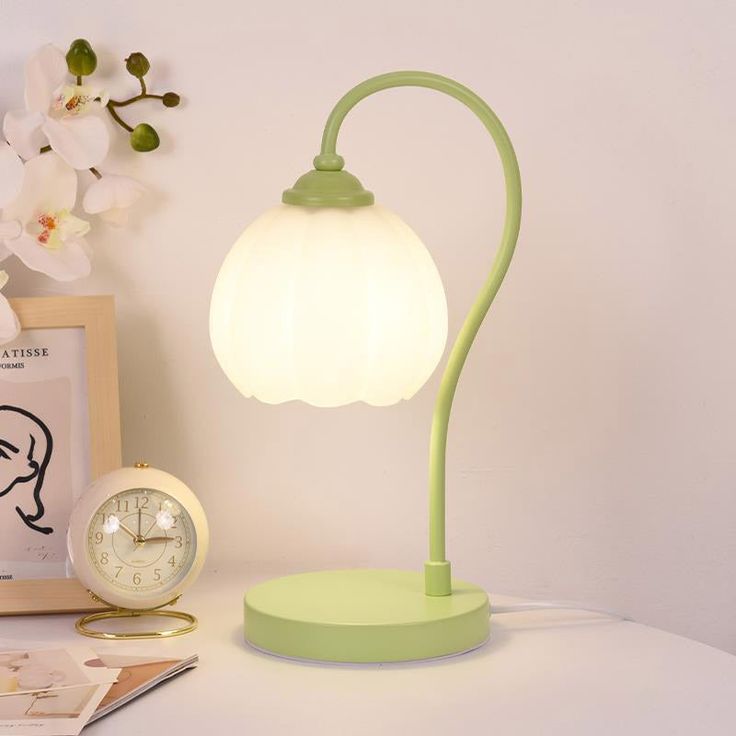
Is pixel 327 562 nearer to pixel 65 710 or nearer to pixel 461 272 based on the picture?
pixel 461 272

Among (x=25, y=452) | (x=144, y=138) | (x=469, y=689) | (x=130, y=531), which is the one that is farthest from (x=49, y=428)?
(x=469, y=689)

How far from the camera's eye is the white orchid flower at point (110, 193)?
1417 millimetres

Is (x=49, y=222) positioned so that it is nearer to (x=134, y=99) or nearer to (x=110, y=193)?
(x=110, y=193)

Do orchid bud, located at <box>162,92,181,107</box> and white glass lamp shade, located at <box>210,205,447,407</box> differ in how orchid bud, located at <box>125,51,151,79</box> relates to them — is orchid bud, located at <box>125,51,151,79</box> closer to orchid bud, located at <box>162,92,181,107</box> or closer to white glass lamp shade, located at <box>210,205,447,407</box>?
orchid bud, located at <box>162,92,181,107</box>

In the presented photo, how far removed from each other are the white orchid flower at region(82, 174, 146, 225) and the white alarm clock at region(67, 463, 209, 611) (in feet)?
1.09

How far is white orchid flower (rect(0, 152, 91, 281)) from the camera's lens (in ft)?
4.53

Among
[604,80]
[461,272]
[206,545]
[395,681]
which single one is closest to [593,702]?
[395,681]

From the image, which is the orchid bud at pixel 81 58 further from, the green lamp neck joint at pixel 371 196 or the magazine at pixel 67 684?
the magazine at pixel 67 684

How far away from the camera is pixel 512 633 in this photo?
1.27 metres

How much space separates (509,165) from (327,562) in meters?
0.58

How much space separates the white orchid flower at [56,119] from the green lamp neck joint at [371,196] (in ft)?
1.08

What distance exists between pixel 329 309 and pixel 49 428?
0.43m

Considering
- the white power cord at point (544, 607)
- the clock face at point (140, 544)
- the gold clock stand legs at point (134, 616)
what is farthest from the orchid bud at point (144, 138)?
the white power cord at point (544, 607)

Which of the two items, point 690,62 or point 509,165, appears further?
point 690,62
